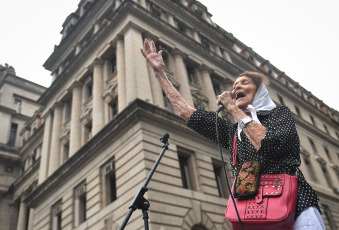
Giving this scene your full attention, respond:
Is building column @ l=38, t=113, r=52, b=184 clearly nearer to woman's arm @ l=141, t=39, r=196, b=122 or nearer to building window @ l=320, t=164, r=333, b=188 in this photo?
woman's arm @ l=141, t=39, r=196, b=122

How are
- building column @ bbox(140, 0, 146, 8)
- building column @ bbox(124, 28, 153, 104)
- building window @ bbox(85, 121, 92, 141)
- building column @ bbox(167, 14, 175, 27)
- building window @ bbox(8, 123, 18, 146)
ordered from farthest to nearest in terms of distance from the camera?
building window @ bbox(8, 123, 18, 146), building column @ bbox(167, 14, 175, 27), building column @ bbox(140, 0, 146, 8), building window @ bbox(85, 121, 92, 141), building column @ bbox(124, 28, 153, 104)

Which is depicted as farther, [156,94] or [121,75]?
[121,75]

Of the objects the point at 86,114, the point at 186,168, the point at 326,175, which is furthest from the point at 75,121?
the point at 326,175

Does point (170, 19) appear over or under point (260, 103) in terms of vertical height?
over

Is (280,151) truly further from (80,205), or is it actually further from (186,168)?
(80,205)

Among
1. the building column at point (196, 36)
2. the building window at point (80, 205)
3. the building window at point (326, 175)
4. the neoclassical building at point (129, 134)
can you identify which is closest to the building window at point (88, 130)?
the neoclassical building at point (129, 134)

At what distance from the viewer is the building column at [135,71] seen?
648 inches

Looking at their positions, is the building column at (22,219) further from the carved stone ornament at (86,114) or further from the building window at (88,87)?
the building window at (88,87)

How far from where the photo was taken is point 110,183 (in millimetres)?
16250

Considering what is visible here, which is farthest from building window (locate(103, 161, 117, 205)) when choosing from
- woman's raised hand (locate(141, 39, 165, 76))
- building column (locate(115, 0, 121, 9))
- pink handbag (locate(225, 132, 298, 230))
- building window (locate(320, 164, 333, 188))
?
building window (locate(320, 164, 333, 188))

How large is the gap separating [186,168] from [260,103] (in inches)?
544

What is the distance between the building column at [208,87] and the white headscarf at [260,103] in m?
17.8

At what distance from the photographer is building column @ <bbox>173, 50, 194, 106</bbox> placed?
19359 mm

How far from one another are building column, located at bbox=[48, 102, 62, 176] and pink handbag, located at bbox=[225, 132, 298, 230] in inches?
863
